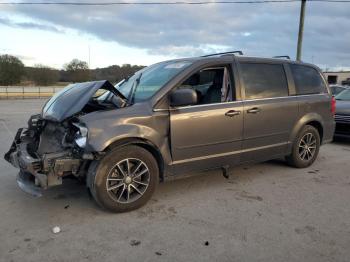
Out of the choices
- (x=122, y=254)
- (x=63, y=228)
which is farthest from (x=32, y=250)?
(x=122, y=254)

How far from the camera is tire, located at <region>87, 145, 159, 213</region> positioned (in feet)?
13.0

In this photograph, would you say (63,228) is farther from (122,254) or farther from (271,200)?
(271,200)

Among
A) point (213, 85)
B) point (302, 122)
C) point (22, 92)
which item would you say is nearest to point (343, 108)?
point (302, 122)

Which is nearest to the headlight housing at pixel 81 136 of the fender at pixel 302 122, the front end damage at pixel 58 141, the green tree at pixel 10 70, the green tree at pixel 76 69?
the front end damage at pixel 58 141

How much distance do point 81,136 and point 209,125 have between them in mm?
1697

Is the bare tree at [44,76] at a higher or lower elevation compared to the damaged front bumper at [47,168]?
higher

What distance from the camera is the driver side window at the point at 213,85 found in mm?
4883

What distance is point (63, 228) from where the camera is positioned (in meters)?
3.72

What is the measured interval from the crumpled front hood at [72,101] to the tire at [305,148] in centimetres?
338

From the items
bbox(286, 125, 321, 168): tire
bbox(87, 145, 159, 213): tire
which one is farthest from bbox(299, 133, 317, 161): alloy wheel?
bbox(87, 145, 159, 213): tire

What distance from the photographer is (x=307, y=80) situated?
19.7 feet

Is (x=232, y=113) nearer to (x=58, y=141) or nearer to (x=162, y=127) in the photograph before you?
(x=162, y=127)

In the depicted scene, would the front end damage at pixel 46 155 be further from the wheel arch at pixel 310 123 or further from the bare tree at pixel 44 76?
the bare tree at pixel 44 76

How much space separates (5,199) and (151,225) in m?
2.14
